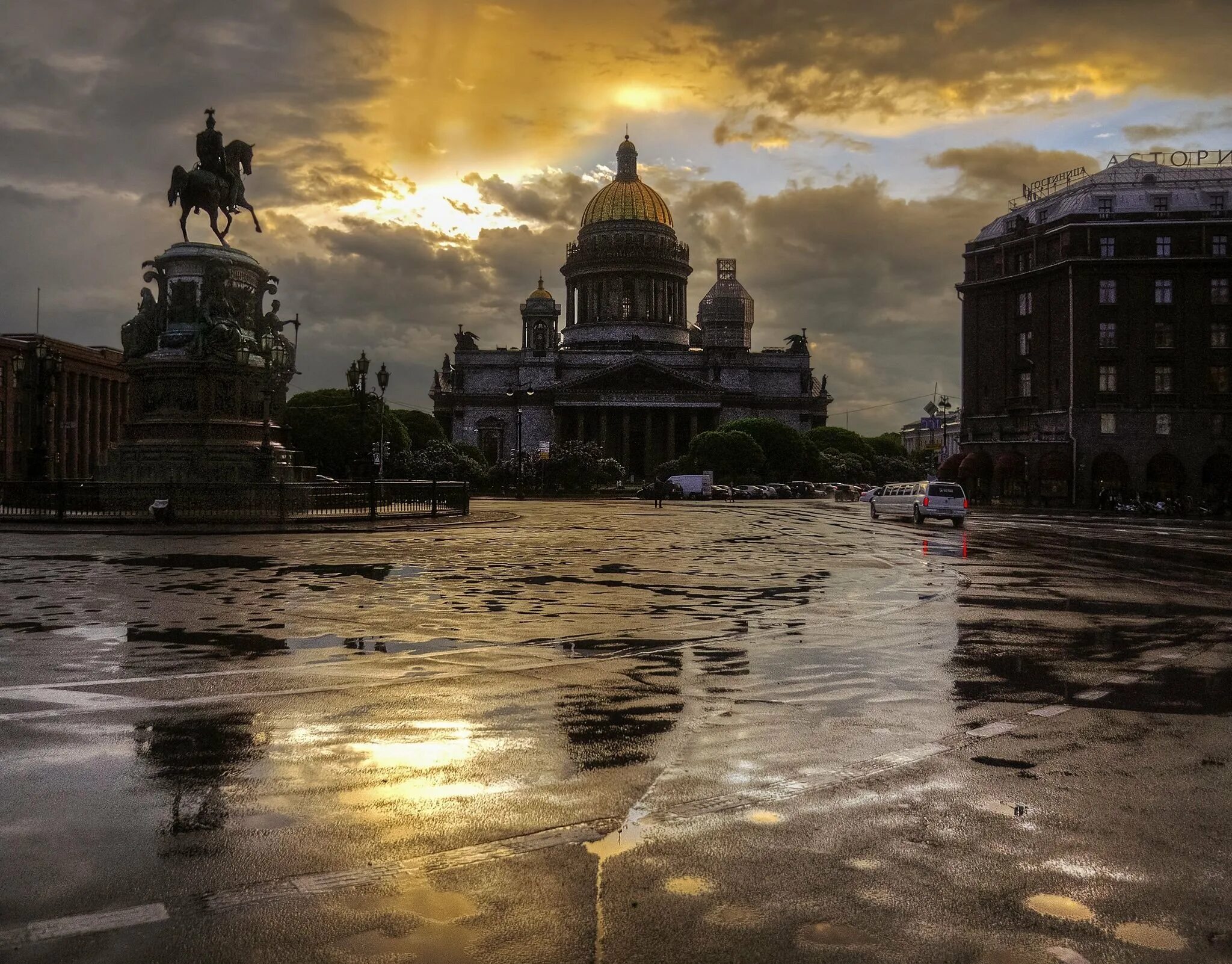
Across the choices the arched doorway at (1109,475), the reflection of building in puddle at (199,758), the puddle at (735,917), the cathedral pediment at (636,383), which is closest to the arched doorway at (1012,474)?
the arched doorway at (1109,475)

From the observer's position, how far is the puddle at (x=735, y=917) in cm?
419

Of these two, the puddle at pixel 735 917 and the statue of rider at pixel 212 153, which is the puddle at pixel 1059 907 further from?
the statue of rider at pixel 212 153

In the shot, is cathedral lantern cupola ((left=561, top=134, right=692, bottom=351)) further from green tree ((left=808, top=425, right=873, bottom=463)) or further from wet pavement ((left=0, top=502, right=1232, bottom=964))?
wet pavement ((left=0, top=502, right=1232, bottom=964))

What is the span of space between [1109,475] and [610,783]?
68175mm

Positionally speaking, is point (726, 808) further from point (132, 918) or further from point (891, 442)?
point (891, 442)

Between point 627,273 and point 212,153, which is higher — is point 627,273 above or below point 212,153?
above

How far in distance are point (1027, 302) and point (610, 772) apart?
238 feet

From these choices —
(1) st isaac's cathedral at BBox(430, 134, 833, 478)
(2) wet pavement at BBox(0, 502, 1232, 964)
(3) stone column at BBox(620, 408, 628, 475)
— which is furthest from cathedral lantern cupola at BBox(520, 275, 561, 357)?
(2) wet pavement at BBox(0, 502, 1232, 964)

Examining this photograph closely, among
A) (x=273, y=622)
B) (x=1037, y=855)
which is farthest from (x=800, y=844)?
(x=273, y=622)

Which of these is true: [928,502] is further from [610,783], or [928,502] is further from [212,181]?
[610,783]

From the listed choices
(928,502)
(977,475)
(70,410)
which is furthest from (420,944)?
(70,410)

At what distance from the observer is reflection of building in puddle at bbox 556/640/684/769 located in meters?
6.72

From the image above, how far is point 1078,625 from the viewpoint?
13.0 metres

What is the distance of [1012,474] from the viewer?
70125mm
